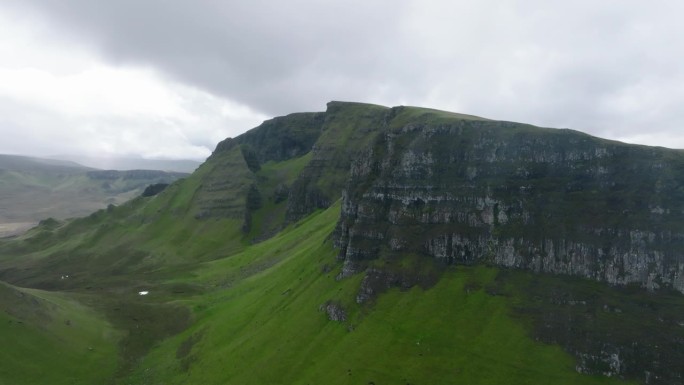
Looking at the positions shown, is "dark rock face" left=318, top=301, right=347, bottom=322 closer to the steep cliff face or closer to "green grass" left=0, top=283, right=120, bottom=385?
the steep cliff face

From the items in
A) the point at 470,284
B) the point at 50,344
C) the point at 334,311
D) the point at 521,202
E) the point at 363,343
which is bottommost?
the point at 50,344

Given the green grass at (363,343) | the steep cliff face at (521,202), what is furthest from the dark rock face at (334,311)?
the steep cliff face at (521,202)

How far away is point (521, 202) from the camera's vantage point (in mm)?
98312

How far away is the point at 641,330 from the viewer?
7856 centimetres

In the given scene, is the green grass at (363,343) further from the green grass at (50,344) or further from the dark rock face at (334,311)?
the green grass at (50,344)

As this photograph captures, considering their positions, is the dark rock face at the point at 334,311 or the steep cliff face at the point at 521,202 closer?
the steep cliff face at the point at 521,202

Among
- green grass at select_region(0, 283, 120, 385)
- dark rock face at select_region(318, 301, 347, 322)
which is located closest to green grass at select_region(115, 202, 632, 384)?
dark rock face at select_region(318, 301, 347, 322)

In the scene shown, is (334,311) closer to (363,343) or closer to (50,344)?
(363,343)

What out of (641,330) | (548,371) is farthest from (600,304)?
(548,371)

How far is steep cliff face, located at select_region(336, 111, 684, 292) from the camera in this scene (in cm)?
8669

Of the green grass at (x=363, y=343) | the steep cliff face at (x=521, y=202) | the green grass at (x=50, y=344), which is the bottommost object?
the green grass at (x=50, y=344)

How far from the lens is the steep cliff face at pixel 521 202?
8669 cm

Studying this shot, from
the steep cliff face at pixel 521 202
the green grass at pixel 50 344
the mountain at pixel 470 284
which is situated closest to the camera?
the mountain at pixel 470 284

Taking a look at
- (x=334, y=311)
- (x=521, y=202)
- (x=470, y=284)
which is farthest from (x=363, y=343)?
(x=521, y=202)
